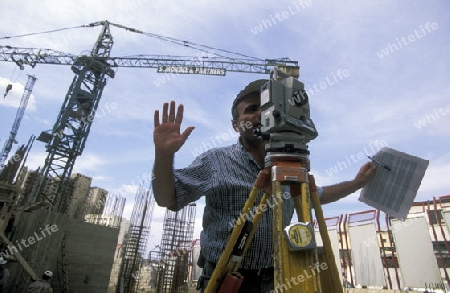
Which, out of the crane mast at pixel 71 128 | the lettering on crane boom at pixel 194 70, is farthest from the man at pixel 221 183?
the lettering on crane boom at pixel 194 70

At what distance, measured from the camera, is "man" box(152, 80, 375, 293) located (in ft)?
4.60

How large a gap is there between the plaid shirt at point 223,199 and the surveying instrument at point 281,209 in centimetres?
20

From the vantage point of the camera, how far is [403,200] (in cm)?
184

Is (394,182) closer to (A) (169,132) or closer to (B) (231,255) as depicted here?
(B) (231,255)

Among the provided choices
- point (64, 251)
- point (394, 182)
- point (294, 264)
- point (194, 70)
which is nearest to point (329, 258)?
point (294, 264)

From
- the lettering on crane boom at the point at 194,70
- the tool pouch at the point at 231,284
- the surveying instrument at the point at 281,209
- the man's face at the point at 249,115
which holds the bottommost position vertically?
the tool pouch at the point at 231,284

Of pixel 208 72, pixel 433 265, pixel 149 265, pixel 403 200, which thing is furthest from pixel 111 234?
pixel 208 72

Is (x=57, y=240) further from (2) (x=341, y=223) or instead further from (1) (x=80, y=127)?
(1) (x=80, y=127)

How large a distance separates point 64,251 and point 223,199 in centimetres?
971

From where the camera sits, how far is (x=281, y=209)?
3.36 ft

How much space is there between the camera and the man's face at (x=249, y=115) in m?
1.73

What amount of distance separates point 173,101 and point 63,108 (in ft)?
71.2

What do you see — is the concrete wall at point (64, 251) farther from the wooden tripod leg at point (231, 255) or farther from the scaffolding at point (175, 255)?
the wooden tripod leg at point (231, 255)

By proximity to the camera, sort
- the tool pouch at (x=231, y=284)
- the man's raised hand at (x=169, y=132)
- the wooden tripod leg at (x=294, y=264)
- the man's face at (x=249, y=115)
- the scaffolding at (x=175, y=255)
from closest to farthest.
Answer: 1. the wooden tripod leg at (x=294, y=264)
2. the tool pouch at (x=231, y=284)
3. the man's raised hand at (x=169, y=132)
4. the man's face at (x=249, y=115)
5. the scaffolding at (x=175, y=255)
